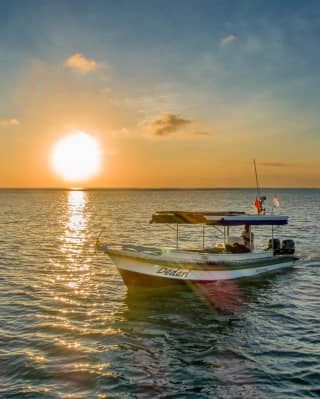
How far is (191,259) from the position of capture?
64.5 ft

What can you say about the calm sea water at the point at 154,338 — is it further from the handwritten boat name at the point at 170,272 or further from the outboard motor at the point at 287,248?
the outboard motor at the point at 287,248

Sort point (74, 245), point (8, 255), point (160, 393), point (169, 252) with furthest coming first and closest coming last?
point (74, 245) < point (8, 255) < point (169, 252) < point (160, 393)

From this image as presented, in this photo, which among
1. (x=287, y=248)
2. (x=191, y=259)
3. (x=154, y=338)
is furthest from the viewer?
(x=287, y=248)

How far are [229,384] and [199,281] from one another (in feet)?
30.7

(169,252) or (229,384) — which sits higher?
(169,252)

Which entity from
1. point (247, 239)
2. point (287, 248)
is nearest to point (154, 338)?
point (247, 239)

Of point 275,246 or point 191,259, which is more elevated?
point 191,259

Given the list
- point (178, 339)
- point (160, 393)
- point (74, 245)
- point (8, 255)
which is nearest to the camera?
point (160, 393)

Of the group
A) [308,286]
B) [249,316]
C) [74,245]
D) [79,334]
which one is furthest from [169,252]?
[74,245]

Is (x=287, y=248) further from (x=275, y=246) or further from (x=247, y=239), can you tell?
(x=247, y=239)

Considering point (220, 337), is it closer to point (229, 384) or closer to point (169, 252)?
point (229, 384)

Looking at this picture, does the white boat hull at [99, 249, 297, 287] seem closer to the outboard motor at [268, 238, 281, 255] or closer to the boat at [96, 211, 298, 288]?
the boat at [96, 211, 298, 288]

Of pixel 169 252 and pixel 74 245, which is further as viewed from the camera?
pixel 74 245

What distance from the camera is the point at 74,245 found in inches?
1439
